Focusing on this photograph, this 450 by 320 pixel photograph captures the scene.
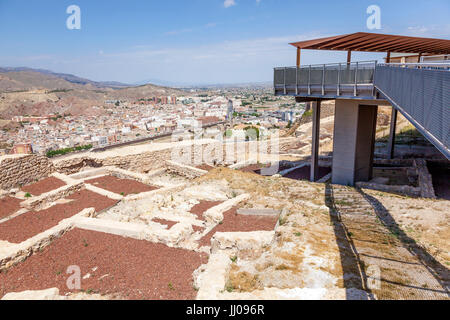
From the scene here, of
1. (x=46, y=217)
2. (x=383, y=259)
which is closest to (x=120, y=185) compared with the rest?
(x=46, y=217)

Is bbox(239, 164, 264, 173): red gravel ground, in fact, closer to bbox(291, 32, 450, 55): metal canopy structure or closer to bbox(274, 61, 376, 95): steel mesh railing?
bbox(274, 61, 376, 95): steel mesh railing

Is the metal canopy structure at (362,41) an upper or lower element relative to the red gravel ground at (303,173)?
upper

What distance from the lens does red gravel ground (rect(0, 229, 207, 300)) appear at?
5.57 metres

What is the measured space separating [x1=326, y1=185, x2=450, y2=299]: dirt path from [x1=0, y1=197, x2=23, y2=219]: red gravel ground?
1093cm

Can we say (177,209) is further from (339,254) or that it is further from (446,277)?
(446,277)

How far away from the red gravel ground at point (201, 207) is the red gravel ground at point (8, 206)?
21.2ft

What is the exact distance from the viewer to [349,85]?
12359 mm

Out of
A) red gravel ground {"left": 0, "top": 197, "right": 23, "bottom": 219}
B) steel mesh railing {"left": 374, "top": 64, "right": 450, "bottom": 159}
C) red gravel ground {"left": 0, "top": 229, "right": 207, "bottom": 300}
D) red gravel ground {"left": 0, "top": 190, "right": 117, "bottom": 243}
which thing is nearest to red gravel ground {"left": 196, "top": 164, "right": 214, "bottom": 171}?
red gravel ground {"left": 0, "top": 190, "right": 117, "bottom": 243}

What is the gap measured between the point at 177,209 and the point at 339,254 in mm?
5785

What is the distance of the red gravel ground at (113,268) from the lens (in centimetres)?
557

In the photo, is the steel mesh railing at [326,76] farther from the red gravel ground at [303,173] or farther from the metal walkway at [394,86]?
the red gravel ground at [303,173]

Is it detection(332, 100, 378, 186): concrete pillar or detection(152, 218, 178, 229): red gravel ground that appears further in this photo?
detection(332, 100, 378, 186): concrete pillar

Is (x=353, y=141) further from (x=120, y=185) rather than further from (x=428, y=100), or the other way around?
(x=120, y=185)

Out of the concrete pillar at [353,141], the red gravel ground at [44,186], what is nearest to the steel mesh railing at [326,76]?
A: the concrete pillar at [353,141]
